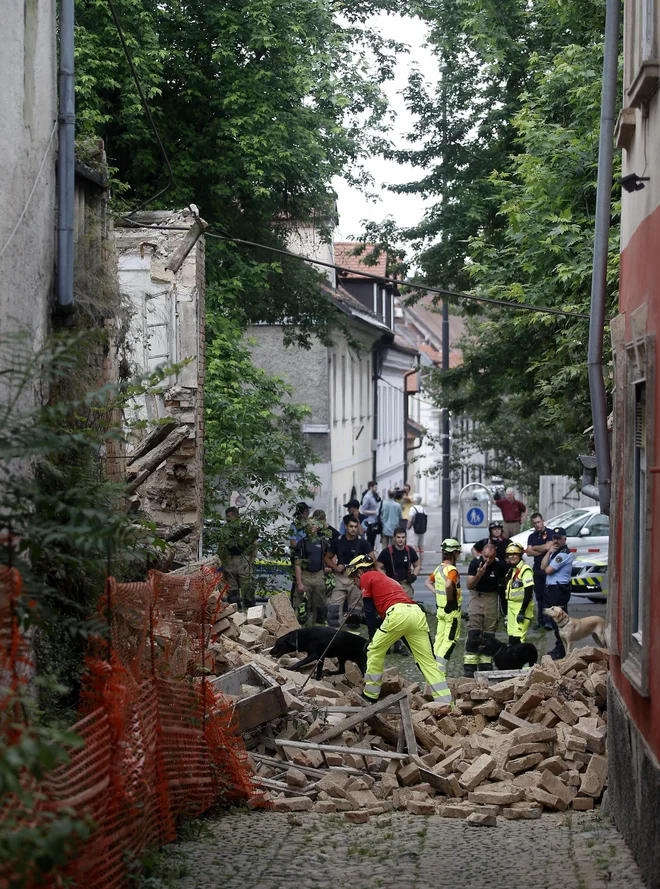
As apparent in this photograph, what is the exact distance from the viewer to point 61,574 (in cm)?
750

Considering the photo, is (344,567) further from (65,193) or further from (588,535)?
(65,193)

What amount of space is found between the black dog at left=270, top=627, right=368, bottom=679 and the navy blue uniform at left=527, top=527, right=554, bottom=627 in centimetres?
597

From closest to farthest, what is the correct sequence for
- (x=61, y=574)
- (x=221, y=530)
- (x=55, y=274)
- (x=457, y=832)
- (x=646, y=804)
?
(x=646, y=804) < (x=61, y=574) < (x=55, y=274) < (x=457, y=832) < (x=221, y=530)

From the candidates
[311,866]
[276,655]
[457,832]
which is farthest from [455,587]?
[311,866]

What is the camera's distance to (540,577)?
19.5 meters

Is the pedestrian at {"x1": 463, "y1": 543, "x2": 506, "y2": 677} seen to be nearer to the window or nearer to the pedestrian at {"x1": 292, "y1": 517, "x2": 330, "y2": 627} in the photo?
the pedestrian at {"x1": 292, "y1": 517, "x2": 330, "y2": 627}

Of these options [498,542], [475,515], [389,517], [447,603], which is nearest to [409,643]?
[447,603]

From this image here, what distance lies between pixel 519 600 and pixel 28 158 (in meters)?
9.27

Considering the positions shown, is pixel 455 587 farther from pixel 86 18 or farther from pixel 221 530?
pixel 86 18

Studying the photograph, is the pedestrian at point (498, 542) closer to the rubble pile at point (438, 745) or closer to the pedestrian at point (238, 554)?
the pedestrian at point (238, 554)

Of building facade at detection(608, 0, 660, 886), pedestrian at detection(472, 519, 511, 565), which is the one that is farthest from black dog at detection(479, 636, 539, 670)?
building facade at detection(608, 0, 660, 886)

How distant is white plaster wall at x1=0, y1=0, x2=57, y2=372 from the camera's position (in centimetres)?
736

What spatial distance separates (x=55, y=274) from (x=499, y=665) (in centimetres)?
827

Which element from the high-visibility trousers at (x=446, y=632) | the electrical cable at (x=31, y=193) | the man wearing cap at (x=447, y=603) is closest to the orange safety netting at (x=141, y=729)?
the electrical cable at (x=31, y=193)
